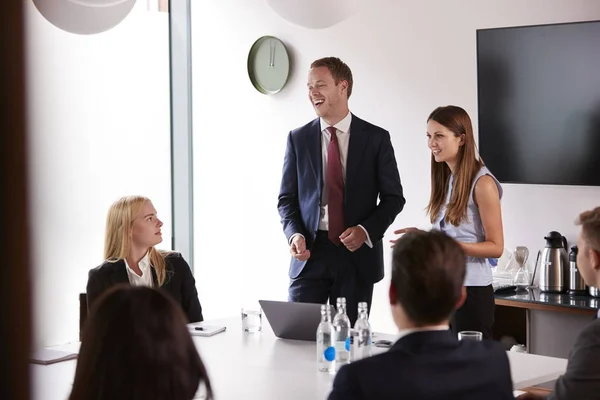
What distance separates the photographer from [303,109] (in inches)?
206

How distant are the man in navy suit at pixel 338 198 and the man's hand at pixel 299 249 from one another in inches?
3.0

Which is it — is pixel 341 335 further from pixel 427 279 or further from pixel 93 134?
pixel 93 134

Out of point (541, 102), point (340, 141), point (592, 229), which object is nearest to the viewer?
point (592, 229)

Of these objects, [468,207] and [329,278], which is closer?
[468,207]

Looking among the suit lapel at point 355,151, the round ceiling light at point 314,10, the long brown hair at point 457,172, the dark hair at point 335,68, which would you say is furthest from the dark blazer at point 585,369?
the dark hair at point 335,68

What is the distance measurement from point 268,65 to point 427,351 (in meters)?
3.96

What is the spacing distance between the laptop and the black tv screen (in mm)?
1811

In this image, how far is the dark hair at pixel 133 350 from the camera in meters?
1.21

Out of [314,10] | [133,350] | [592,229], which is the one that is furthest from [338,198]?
[133,350]

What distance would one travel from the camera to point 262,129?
5469mm

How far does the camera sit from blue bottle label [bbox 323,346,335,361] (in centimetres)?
239

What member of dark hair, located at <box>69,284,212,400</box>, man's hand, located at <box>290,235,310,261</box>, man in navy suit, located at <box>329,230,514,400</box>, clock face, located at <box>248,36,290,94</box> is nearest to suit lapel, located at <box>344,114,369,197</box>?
man's hand, located at <box>290,235,310,261</box>

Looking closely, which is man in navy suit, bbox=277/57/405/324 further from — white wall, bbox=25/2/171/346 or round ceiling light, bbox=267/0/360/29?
white wall, bbox=25/2/171/346

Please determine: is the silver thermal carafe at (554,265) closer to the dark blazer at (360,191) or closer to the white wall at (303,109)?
the white wall at (303,109)
